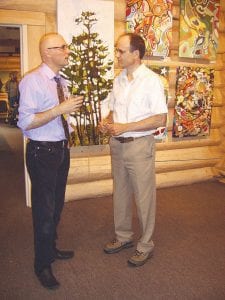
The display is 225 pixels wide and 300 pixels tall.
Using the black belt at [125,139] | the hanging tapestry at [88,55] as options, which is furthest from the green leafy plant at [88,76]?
the black belt at [125,139]

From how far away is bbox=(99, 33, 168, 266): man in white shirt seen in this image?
10.2ft

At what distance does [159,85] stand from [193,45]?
2.86 metres

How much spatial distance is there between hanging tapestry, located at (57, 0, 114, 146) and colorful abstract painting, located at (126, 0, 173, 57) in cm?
36

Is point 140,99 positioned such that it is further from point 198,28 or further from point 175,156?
point 198,28

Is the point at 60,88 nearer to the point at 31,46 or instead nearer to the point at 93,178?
the point at 31,46

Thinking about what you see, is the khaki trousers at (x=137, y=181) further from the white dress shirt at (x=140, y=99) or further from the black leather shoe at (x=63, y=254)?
the black leather shoe at (x=63, y=254)

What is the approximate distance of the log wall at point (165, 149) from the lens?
4.42 m

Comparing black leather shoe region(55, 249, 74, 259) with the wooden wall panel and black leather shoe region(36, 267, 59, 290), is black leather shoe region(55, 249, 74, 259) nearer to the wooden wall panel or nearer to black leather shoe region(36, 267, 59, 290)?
black leather shoe region(36, 267, 59, 290)

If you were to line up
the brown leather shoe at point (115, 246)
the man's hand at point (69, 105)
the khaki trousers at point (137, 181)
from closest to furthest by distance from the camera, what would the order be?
1. the man's hand at point (69, 105)
2. the khaki trousers at point (137, 181)
3. the brown leather shoe at point (115, 246)

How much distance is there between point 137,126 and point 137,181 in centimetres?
55

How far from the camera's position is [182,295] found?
281cm

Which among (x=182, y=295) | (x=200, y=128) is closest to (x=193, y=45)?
(x=200, y=128)

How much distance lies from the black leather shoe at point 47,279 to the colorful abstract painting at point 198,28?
13.5 feet

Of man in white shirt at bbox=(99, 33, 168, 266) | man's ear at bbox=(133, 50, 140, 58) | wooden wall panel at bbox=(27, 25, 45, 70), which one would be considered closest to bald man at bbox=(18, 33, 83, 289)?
man in white shirt at bbox=(99, 33, 168, 266)
